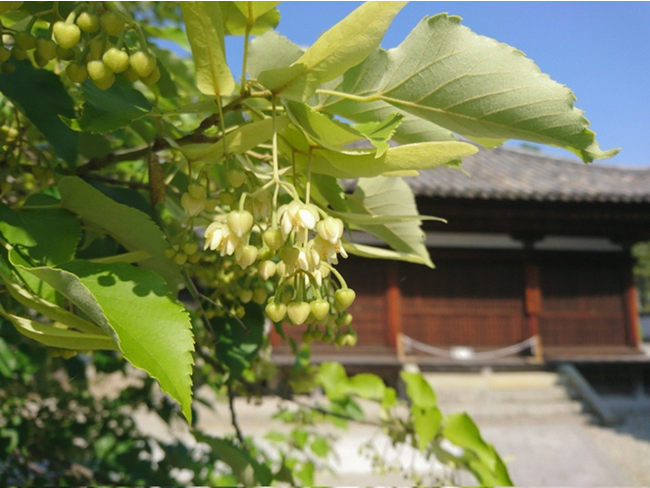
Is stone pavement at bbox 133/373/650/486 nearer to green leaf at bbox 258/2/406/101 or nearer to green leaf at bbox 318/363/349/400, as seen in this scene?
green leaf at bbox 318/363/349/400

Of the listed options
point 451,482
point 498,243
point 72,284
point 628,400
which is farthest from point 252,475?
point 628,400

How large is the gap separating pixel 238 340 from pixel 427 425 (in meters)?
0.52

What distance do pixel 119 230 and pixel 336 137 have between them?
26 cm

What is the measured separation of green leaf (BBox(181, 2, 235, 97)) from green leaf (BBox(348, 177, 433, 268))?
302 millimetres

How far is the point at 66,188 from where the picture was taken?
62cm

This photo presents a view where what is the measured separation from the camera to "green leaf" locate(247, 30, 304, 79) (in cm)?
68

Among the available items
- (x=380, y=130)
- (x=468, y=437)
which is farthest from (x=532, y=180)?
(x=380, y=130)

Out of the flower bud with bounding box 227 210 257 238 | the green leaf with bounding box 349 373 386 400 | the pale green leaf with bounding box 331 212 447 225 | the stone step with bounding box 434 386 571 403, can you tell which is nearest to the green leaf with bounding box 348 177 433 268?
the pale green leaf with bounding box 331 212 447 225

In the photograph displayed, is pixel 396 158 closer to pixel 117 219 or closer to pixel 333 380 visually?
pixel 117 219

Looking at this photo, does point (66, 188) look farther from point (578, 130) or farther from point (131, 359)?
point (578, 130)

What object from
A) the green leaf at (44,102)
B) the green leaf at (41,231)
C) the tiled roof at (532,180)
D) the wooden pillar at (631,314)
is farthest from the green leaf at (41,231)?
the wooden pillar at (631,314)

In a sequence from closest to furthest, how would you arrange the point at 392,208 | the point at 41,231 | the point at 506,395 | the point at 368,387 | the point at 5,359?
1. the point at 41,231
2. the point at 392,208
3. the point at 5,359
4. the point at 368,387
5. the point at 506,395

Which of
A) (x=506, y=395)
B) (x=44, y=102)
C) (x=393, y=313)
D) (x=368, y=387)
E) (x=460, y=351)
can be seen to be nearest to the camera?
(x=44, y=102)

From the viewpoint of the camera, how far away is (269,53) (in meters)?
0.69
